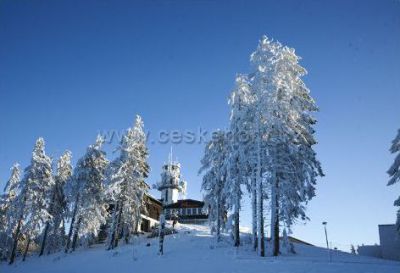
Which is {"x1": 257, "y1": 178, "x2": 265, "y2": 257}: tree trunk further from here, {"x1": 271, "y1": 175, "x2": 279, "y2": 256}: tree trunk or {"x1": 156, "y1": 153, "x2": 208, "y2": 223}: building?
{"x1": 156, "y1": 153, "x2": 208, "y2": 223}: building

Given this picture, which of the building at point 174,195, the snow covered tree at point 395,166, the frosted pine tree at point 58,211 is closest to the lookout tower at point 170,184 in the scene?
the building at point 174,195

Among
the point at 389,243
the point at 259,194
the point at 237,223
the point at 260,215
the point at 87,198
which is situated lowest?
A: the point at 389,243

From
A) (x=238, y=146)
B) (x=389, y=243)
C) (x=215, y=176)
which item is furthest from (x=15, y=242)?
(x=389, y=243)

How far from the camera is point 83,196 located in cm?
4291

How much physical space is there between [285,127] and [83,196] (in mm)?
27411

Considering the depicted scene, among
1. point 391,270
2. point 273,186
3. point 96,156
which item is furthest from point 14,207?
point 391,270

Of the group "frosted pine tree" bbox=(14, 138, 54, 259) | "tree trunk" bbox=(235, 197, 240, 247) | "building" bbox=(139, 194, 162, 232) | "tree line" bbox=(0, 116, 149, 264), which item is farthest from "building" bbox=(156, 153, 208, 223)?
"tree trunk" bbox=(235, 197, 240, 247)

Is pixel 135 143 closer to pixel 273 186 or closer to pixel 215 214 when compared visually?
pixel 215 214

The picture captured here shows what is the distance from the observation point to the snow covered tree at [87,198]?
4212 cm

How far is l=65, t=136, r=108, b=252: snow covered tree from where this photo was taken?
42125 mm

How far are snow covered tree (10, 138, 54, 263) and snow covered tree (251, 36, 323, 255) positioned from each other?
29.3 m

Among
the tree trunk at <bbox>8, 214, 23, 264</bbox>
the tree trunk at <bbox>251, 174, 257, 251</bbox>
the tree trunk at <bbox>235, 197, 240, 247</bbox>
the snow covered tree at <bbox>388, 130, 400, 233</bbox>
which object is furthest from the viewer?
the tree trunk at <bbox>8, 214, 23, 264</bbox>

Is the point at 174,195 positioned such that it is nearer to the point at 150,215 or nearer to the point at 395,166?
the point at 150,215

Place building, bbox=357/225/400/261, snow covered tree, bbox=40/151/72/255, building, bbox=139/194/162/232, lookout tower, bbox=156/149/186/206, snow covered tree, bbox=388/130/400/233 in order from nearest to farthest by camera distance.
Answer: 1. snow covered tree, bbox=388/130/400/233
2. building, bbox=357/225/400/261
3. snow covered tree, bbox=40/151/72/255
4. building, bbox=139/194/162/232
5. lookout tower, bbox=156/149/186/206
